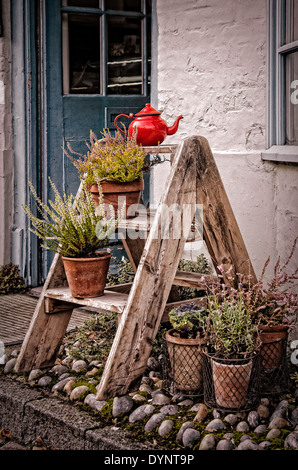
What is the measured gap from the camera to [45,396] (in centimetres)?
326

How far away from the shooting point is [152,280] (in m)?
3.08

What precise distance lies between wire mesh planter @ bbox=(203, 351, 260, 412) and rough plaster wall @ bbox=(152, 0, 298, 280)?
3.56 feet

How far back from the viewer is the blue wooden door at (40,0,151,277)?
18.2ft

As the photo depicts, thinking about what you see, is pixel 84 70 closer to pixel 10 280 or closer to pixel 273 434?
pixel 10 280

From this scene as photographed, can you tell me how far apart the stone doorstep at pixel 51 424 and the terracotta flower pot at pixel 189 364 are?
1.62ft

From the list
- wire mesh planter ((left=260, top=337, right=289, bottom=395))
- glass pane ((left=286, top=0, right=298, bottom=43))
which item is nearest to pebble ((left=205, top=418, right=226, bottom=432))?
wire mesh planter ((left=260, top=337, right=289, bottom=395))

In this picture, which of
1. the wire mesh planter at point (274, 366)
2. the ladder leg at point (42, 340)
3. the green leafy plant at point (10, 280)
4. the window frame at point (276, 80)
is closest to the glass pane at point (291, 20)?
the window frame at point (276, 80)

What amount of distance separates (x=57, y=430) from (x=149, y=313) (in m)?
0.70

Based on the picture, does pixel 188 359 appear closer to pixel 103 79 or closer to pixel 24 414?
pixel 24 414

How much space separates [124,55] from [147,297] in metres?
3.45

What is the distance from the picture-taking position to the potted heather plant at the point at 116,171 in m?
3.34

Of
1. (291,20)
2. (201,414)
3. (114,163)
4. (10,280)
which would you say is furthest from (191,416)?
(10,280)

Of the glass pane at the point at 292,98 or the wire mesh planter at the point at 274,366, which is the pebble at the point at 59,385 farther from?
the glass pane at the point at 292,98

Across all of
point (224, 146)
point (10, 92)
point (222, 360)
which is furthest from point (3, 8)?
point (222, 360)
